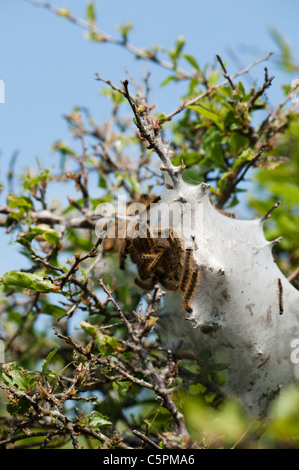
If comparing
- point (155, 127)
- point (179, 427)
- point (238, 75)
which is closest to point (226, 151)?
point (238, 75)

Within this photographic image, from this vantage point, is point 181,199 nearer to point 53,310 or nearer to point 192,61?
point 53,310

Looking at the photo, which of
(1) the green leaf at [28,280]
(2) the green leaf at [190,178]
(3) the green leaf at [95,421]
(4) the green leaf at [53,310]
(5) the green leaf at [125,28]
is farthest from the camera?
(5) the green leaf at [125,28]

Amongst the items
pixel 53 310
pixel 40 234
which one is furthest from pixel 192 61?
pixel 53 310

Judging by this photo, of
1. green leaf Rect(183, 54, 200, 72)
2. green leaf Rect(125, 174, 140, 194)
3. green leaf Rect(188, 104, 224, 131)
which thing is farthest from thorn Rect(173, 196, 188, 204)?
green leaf Rect(183, 54, 200, 72)

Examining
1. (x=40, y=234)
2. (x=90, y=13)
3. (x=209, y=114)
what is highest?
(x=90, y=13)

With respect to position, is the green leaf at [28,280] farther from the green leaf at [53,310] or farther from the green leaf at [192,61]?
the green leaf at [192,61]

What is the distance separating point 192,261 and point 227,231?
50cm

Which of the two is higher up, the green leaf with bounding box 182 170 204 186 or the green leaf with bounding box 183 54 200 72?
the green leaf with bounding box 183 54 200 72

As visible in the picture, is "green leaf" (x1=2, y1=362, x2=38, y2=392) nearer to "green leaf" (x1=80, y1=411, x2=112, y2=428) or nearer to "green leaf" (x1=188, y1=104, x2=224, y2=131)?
"green leaf" (x1=80, y1=411, x2=112, y2=428)

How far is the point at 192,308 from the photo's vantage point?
98.1 inches

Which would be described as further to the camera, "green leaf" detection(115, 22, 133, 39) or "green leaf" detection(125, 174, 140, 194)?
"green leaf" detection(115, 22, 133, 39)

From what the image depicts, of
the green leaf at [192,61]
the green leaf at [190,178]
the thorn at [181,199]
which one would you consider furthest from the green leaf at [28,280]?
the green leaf at [192,61]

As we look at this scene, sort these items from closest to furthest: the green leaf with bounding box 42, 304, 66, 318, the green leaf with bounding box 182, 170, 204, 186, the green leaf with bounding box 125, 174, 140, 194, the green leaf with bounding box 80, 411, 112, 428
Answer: the green leaf with bounding box 80, 411, 112, 428 → the green leaf with bounding box 182, 170, 204, 186 → the green leaf with bounding box 42, 304, 66, 318 → the green leaf with bounding box 125, 174, 140, 194
